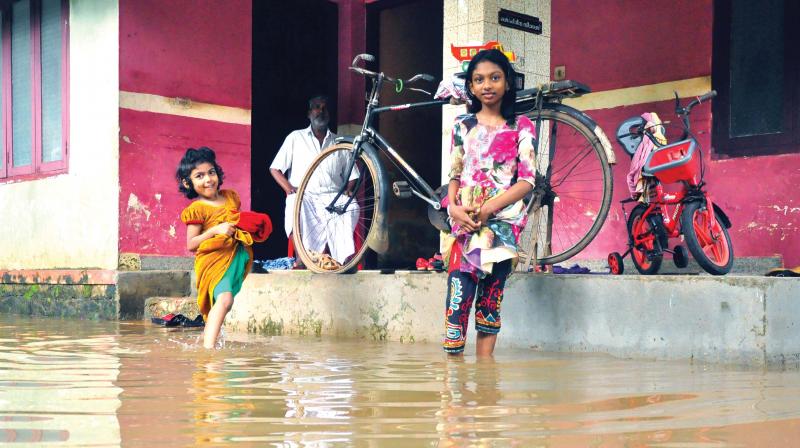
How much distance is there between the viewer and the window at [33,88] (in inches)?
325

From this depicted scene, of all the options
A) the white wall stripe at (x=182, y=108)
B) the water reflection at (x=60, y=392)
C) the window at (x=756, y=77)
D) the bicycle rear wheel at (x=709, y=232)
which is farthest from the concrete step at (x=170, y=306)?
the window at (x=756, y=77)

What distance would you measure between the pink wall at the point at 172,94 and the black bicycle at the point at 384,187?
2267mm

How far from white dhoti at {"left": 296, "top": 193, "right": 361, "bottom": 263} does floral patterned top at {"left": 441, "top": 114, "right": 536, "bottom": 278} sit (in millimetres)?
1706

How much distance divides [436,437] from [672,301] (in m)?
2.29

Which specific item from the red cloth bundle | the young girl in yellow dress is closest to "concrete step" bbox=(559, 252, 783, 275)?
the red cloth bundle

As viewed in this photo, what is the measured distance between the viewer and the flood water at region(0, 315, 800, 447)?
2.13 metres

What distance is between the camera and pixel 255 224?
5004 mm

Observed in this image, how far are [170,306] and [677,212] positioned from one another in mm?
3902

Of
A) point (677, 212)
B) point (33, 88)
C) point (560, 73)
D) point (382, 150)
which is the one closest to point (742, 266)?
point (677, 212)

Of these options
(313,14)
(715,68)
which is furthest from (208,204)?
(313,14)

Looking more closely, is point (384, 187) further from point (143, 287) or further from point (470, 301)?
point (143, 287)

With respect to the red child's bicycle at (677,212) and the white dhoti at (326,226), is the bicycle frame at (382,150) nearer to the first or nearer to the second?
the white dhoti at (326,226)

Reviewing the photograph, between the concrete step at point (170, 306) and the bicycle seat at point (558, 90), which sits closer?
the bicycle seat at point (558, 90)

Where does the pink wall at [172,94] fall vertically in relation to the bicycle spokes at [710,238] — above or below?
above
